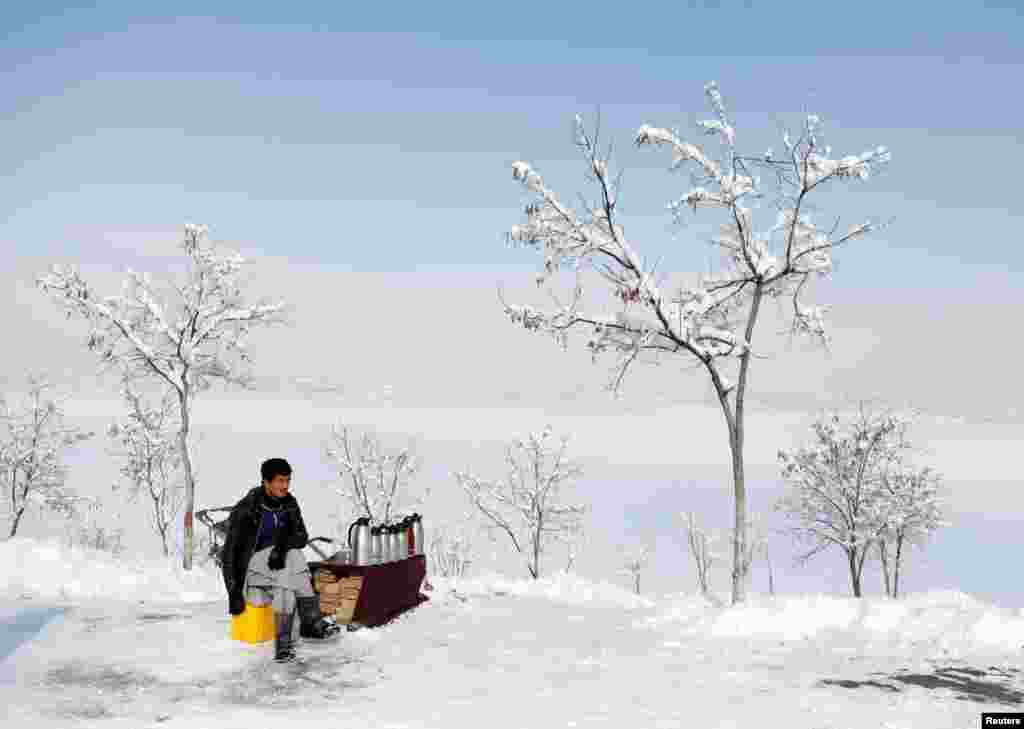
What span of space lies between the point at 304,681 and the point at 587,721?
262 cm

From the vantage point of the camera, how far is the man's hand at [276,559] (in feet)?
25.6

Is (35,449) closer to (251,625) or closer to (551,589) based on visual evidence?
(551,589)

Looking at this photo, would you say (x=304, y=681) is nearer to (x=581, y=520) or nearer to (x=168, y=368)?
(x=168, y=368)

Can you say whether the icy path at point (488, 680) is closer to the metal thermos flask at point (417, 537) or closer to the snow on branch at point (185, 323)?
the metal thermos flask at point (417, 537)

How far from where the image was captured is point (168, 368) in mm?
22219

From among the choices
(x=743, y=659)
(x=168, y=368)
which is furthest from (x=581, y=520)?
(x=743, y=659)

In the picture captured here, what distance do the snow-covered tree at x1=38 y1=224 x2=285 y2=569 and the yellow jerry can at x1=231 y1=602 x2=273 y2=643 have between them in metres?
14.7

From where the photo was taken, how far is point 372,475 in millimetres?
45875

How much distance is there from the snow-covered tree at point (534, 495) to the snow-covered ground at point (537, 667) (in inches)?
1332

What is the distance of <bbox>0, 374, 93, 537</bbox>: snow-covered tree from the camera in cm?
4091

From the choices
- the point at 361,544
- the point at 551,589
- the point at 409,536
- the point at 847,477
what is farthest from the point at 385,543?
the point at 847,477

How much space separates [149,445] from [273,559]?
38.3 meters

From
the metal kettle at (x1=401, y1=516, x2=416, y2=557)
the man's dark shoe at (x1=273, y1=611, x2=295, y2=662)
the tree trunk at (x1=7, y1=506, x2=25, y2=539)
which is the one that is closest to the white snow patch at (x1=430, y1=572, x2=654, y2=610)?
the metal kettle at (x1=401, y1=516, x2=416, y2=557)

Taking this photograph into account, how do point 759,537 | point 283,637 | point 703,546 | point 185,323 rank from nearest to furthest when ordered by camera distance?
point 283,637 → point 185,323 → point 759,537 → point 703,546
